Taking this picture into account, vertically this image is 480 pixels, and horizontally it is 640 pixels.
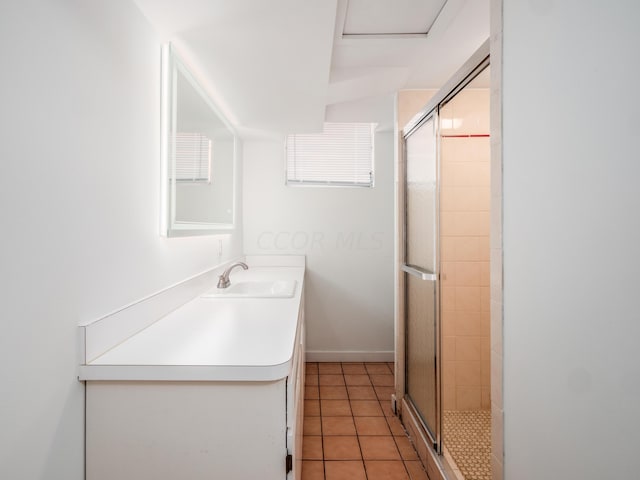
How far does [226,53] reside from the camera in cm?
158

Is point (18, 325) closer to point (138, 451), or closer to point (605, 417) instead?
point (138, 451)

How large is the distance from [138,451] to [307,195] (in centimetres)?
275

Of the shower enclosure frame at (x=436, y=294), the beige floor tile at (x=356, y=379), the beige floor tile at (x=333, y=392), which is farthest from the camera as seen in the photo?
the beige floor tile at (x=356, y=379)

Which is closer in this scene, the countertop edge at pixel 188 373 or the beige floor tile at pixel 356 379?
the countertop edge at pixel 188 373

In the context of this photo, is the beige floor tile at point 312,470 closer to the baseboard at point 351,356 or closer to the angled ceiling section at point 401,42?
the baseboard at point 351,356

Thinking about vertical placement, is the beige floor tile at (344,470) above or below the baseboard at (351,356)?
below

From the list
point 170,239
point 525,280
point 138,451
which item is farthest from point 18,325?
point 525,280

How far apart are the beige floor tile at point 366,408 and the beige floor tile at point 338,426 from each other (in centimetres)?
11

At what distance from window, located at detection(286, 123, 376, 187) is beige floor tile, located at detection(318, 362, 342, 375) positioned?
179 cm

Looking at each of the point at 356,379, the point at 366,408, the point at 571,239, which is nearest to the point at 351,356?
the point at 356,379

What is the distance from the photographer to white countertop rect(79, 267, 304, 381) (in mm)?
971

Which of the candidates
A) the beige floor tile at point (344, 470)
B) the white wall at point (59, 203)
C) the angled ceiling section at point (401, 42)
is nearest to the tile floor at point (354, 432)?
Result: the beige floor tile at point (344, 470)

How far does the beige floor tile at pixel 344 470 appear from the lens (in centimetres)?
188

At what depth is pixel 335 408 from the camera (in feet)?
8.55
